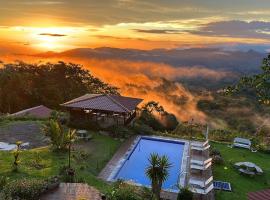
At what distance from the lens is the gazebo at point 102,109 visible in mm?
27547

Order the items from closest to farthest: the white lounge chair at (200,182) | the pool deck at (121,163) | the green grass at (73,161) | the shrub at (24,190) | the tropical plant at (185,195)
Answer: the shrub at (24,190) → the tropical plant at (185,195) → the pool deck at (121,163) → the green grass at (73,161) → the white lounge chair at (200,182)

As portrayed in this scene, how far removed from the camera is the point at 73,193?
14953 millimetres

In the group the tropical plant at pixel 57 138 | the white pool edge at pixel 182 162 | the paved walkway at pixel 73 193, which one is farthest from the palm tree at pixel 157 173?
the tropical plant at pixel 57 138

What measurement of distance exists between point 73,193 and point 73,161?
5162mm

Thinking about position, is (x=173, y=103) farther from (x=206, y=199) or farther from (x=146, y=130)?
(x=206, y=199)

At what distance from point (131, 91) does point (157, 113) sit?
95.7 feet

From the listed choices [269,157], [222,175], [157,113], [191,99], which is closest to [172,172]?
[222,175]

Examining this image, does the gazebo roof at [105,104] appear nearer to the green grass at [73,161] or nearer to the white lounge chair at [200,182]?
the green grass at [73,161]

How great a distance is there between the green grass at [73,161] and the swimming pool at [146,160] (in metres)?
1.28

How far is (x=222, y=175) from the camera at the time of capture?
21172 mm

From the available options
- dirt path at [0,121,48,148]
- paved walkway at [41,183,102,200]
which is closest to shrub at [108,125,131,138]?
dirt path at [0,121,48,148]

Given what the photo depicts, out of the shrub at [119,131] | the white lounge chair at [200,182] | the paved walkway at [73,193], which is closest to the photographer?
the paved walkway at [73,193]

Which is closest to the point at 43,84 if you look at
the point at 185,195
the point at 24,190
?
the point at 24,190

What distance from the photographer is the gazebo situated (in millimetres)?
27547
